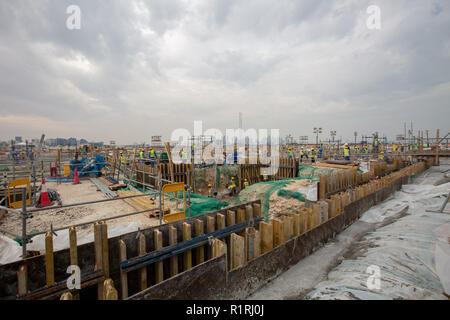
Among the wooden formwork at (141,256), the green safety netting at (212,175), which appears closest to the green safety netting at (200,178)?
the green safety netting at (212,175)

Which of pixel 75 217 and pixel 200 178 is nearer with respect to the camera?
pixel 75 217

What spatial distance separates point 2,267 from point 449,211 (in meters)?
9.23

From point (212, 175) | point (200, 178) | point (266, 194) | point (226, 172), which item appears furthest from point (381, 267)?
point (226, 172)

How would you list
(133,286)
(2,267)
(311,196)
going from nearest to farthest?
(2,267), (133,286), (311,196)

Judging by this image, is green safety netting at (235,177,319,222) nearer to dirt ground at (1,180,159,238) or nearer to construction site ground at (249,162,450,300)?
construction site ground at (249,162,450,300)

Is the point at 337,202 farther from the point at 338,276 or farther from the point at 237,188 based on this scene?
the point at 237,188

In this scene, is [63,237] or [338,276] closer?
[338,276]

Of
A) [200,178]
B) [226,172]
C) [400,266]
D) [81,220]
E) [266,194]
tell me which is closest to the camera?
[400,266]

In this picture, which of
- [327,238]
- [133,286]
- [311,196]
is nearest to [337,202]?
[327,238]

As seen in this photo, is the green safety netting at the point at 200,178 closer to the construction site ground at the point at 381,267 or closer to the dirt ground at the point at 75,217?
the dirt ground at the point at 75,217

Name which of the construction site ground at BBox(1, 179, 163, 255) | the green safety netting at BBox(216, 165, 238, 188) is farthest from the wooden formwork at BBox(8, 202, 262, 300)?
the green safety netting at BBox(216, 165, 238, 188)

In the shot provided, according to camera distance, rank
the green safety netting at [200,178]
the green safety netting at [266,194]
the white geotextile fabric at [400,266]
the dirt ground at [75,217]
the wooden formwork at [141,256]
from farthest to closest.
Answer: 1. the green safety netting at [200,178]
2. the green safety netting at [266,194]
3. the dirt ground at [75,217]
4. the wooden formwork at [141,256]
5. the white geotextile fabric at [400,266]

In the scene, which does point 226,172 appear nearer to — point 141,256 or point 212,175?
point 212,175

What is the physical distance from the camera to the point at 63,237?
532 centimetres
